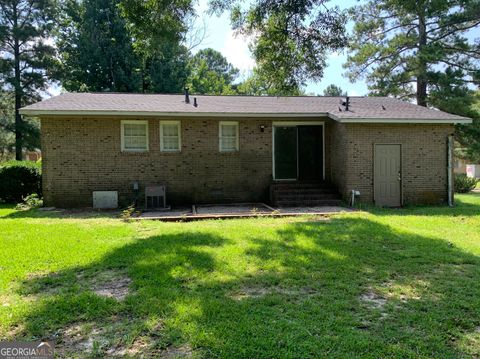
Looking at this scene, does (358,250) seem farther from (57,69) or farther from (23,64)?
(23,64)

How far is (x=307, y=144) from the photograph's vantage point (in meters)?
13.4

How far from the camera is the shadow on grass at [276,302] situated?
10.0ft

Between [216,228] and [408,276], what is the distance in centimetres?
413

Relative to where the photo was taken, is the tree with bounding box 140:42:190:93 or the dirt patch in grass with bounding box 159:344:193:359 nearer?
the dirt patch in grass with bounding box 159:344:193:359

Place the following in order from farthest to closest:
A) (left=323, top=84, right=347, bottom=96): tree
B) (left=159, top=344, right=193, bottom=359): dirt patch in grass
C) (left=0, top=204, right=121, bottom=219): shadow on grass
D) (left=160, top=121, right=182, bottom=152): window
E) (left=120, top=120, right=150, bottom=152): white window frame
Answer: (left=323, top=84, right=347, bottom=96): tree, (left=160, top=121, right=182, bottom=152): window, (left=120, top=120, right=150, bottom=152): white window frame, (left=0, top=204, right=121, bottom=219): shadow on grass, (left=159, top=344, right=193, bottom=359): dirt patch in grass

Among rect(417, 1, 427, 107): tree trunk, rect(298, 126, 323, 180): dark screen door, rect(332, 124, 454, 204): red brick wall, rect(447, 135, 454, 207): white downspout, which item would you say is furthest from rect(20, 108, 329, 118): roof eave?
rect(417, 1, 427, 107): tree trunk

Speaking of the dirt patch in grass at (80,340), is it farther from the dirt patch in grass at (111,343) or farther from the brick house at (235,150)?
the brick house at (235,150)

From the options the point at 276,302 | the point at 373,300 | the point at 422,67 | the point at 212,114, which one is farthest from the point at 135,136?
the point at 422,67

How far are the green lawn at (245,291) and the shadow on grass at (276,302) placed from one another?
1 centimetres

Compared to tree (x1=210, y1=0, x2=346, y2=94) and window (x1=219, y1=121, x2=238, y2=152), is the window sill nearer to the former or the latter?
window (x1=219, y1=121, x2=238, y2=152)

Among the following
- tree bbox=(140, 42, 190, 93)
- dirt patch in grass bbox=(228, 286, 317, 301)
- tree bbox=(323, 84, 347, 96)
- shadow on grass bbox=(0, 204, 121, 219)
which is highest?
tree bbox=(323, 84, 347, 96)

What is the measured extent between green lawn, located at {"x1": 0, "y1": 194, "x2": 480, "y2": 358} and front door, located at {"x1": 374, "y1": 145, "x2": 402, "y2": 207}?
4251 mm

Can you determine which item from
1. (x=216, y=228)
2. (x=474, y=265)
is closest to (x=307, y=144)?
(x=216, y=228)

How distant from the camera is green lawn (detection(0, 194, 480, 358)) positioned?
3.07m
